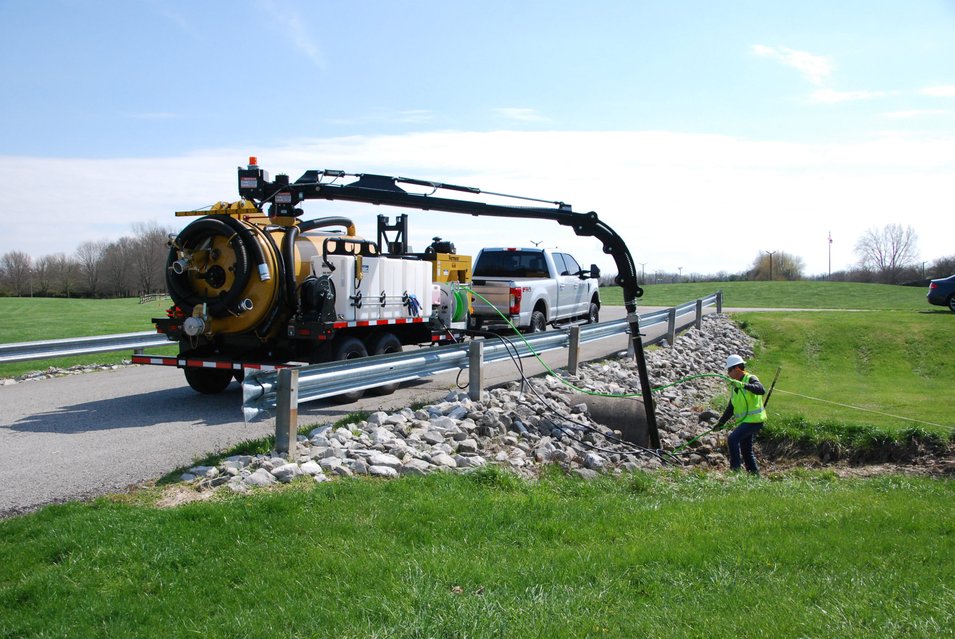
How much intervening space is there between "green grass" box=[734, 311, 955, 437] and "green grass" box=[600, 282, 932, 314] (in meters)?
14.5

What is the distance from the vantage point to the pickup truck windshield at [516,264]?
19109mm

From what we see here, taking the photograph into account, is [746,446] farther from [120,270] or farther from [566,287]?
[120,270]

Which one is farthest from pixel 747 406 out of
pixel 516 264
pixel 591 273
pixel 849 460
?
pixel 591 273

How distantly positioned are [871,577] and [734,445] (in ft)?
16.9

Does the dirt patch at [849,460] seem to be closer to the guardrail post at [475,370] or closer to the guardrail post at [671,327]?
the guardrail post at [475,370]

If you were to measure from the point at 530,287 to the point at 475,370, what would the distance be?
742cm

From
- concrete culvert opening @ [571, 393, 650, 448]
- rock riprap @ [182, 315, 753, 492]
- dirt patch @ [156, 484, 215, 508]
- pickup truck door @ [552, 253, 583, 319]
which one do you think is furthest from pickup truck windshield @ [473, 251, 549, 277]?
dirt patch @ [156, 484, 215, 508]

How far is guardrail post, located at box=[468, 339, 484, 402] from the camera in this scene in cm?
1050

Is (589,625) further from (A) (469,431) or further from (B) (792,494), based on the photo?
(A) (469,431)

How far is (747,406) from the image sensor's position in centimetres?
971

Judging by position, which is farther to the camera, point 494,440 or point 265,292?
point 265,292

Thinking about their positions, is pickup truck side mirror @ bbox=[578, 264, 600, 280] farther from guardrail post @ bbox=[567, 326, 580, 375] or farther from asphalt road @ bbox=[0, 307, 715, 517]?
guardrail post @ bbox=[567, 326, 580, 375]

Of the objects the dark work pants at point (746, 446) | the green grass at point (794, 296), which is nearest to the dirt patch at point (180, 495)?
the dark work pants at point (746, 446)

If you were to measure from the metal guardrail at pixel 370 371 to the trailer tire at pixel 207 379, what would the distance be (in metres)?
2.52
